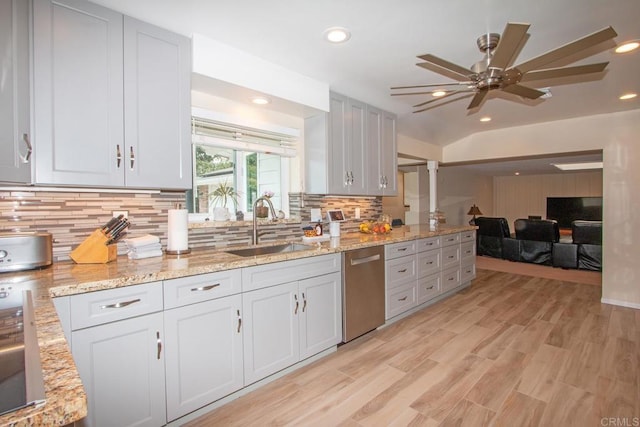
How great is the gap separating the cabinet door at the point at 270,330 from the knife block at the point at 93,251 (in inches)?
33.2

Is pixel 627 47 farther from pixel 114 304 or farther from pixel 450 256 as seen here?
pixel 114 304

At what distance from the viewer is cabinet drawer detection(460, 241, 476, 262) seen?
14.1 feet

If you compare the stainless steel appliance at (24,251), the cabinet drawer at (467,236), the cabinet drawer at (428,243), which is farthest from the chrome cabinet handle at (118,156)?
the cabinet drawer at (467,236)

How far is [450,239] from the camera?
158 inches

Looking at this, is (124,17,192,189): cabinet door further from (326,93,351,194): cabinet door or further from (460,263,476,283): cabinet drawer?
(460,263,476,283): cabinet drawer

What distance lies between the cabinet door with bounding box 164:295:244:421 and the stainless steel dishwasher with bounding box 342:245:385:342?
98 centimetres

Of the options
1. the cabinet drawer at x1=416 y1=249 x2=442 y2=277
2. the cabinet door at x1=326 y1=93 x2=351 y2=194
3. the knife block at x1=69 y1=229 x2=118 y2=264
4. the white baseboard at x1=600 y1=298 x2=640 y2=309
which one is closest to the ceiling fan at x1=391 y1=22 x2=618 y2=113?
the cabinet door at x1=326 y1=93 x2=351 y2=194

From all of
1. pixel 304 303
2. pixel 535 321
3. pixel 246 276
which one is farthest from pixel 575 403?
pixel 246 276

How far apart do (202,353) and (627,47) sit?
3.58 meters

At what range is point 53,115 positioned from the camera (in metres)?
1.65

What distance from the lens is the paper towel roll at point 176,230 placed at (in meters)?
2.12

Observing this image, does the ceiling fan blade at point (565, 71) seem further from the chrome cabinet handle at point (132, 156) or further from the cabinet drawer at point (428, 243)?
the chrome cabinet handle at point (132, 156)

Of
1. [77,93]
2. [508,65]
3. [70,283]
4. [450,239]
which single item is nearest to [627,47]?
[508,65]

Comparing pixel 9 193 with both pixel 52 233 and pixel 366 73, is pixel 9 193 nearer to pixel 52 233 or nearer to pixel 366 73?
pixel 52 233
